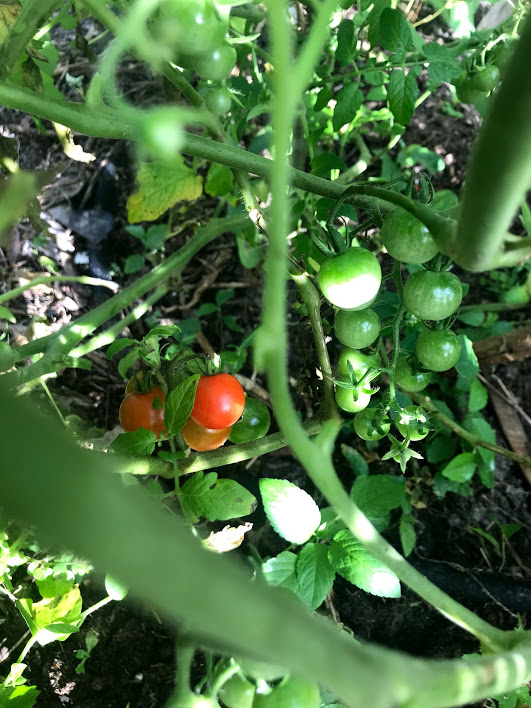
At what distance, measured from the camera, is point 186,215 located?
178 centimetres

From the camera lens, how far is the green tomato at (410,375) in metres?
0.89

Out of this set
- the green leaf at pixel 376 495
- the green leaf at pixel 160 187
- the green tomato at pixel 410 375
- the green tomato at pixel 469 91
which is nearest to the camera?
the green tomato at pixel 410 375

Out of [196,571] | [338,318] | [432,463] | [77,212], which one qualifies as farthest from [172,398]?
[77,212]

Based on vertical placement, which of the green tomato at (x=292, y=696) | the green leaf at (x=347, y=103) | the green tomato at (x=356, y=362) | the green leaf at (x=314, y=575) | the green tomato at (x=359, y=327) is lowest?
the green leaf at (x=314, y=575)

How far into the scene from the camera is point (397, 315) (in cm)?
81

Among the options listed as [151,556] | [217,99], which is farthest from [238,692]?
[217,99]

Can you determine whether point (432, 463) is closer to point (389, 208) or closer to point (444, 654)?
point (444, 654)

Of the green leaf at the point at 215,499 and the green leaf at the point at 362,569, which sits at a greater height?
the green leaf at the point at 215,499

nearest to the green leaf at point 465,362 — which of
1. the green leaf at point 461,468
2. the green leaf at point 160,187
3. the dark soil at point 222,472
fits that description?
the green leaf at point 461,468

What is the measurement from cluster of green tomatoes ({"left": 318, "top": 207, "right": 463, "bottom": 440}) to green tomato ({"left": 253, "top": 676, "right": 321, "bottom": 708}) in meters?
0.37

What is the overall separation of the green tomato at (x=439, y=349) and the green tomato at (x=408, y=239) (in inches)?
5.5

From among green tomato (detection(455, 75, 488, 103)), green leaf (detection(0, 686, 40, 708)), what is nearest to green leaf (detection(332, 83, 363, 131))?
green tomato (detection(455, 75, 488, 103))

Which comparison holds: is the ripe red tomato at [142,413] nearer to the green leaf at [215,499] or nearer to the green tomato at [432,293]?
the green leaf at [215,499]

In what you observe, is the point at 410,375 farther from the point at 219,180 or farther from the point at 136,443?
the point at 219,180
